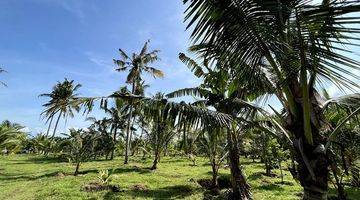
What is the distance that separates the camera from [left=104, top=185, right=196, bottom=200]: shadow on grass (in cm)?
1970

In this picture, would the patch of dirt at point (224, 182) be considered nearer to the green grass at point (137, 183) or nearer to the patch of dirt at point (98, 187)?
the green grass at point (137, 183)

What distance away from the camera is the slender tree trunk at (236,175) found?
15578 millimetres

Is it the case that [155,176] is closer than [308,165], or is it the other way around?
[308,165]

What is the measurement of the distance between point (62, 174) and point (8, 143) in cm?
545

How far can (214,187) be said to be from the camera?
73.6ft

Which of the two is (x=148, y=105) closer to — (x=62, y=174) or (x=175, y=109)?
(x=175, y=109)

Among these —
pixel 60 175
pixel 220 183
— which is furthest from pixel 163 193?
pixel 60 175

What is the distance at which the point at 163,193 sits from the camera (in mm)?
20656

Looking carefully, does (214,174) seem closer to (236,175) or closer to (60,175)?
(236,175)

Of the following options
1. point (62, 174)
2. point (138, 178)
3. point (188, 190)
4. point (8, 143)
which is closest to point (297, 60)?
point (188, 190)

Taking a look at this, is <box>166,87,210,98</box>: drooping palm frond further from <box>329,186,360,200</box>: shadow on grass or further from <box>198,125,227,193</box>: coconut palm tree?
<box>329,186,360,200</box>: shadow on grass

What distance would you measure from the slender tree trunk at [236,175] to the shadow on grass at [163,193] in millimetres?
4381

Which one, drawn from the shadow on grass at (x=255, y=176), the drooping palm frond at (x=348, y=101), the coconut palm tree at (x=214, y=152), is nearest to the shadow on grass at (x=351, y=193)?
the shadow on grass at (x=255, y=176)

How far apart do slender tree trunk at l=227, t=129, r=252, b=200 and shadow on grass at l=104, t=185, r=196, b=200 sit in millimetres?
4381
